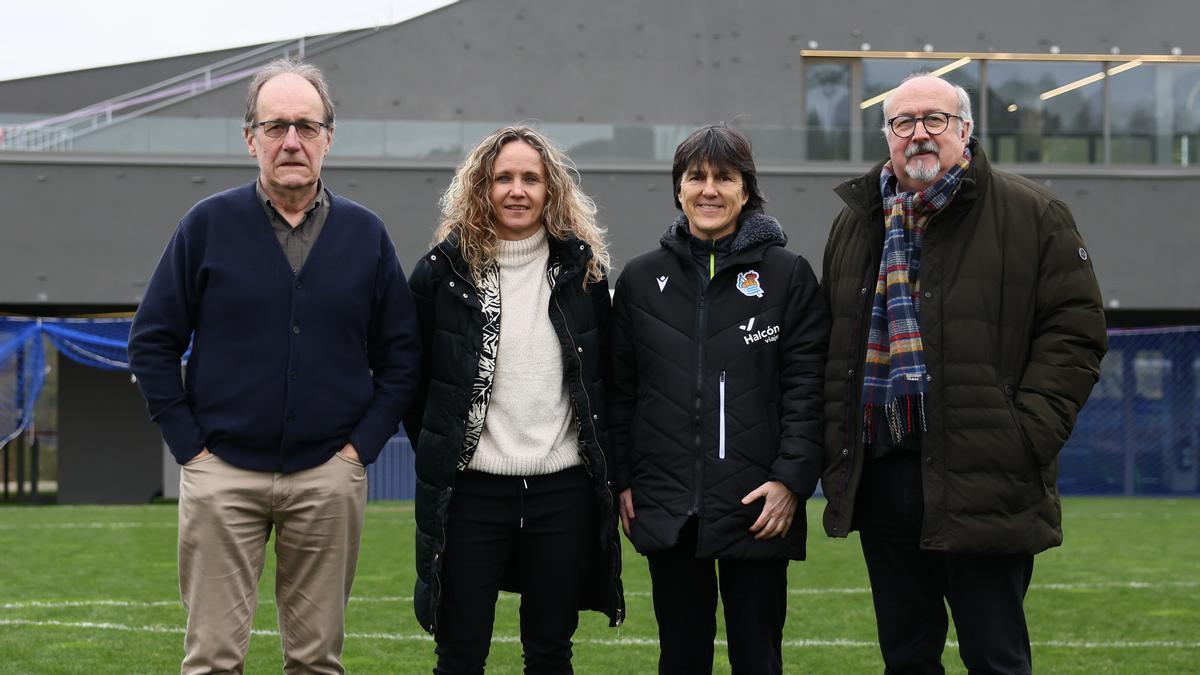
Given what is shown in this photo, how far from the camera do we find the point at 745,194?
4.45 metres

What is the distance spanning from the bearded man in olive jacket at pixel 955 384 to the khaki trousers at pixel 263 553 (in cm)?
147

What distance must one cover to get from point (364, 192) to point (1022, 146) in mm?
9898

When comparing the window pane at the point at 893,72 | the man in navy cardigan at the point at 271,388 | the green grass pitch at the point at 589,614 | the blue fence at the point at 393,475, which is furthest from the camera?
the window pane at the point at 893,72

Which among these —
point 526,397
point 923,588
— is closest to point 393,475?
point 526,397

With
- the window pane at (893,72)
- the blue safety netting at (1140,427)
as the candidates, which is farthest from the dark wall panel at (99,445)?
the blue safety netting at (1140,427)

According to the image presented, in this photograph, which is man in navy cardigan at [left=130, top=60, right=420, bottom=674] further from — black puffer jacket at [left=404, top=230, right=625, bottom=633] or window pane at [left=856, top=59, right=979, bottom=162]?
window pane at [left=856, top=59, right=979, bottom=162]

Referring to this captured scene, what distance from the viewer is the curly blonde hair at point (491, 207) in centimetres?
436

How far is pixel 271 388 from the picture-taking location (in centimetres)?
403

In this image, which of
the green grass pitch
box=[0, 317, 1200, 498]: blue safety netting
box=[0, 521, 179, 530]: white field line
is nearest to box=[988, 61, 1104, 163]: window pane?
box=[0, 317, 1200, 498]: blue safety netting

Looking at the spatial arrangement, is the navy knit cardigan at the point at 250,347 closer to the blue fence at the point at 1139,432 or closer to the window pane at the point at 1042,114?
the blue fence at the point at 1139,432

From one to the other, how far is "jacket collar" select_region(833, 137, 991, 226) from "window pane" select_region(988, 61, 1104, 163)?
57.8 ft

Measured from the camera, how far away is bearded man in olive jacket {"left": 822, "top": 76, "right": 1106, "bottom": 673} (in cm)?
393

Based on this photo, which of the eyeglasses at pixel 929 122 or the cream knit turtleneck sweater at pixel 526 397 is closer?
the eyeglasses at pixel 929 122

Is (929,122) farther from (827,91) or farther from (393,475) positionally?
(827,91)
